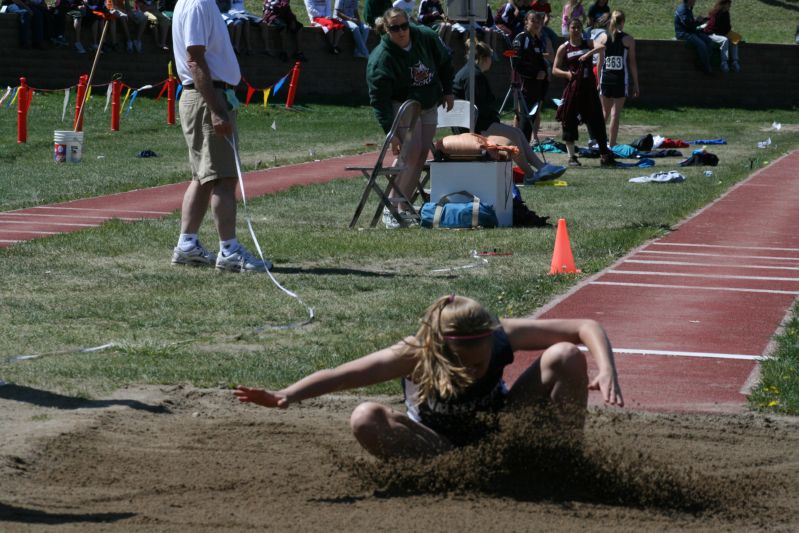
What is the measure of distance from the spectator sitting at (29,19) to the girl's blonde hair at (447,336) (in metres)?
24.6

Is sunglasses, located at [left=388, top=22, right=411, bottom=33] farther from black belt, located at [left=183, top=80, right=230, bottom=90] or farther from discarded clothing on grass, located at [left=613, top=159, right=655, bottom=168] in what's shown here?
discarded clothing on grass, located at [left=613, top=159, right=655, bottom=168]

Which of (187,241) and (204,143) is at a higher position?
(204,143)

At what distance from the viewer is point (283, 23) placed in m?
29.9

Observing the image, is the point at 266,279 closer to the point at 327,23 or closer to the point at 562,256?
the point at 562,256

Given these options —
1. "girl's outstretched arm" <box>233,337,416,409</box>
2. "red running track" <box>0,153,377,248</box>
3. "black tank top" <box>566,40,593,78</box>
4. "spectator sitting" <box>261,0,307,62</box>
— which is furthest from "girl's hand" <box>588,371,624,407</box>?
"spectator sitting" <box>261,0,307,62</box>

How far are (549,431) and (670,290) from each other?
15.8 ft

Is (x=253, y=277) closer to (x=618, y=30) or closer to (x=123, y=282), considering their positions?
(x=123, y=282)

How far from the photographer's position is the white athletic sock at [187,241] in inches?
391

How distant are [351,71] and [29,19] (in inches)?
300

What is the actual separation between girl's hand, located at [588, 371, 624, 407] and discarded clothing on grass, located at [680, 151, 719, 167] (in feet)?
51.0

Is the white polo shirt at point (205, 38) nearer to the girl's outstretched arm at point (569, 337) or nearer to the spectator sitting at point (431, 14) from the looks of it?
the girl's outstretched arm at point (569, 337)

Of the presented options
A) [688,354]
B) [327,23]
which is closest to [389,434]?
[688,354]

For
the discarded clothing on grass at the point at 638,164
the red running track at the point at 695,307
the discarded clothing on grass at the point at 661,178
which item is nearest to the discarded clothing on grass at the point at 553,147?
the discarded clothing on grass at the point at 638,164

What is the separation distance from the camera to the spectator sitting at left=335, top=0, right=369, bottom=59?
30500 mm
